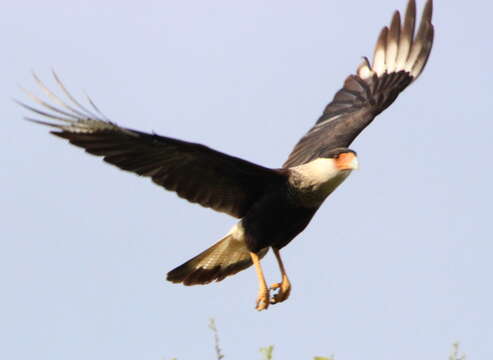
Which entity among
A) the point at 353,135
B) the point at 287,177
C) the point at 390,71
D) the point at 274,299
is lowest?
the point at 274,299

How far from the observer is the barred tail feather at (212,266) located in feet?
25.2

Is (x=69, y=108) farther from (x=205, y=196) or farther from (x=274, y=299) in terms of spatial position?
(x=274, y=299)

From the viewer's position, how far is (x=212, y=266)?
7.78 m

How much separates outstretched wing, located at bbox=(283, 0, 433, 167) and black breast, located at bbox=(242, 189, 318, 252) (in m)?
1.38

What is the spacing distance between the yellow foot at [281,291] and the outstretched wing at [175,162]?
51cm

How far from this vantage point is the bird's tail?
7676mm

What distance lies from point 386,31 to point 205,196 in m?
3.11

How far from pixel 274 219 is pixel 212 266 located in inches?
30.7

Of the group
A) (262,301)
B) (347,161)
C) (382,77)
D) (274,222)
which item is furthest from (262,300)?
(382,77)

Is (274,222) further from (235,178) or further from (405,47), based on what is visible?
(405,47)

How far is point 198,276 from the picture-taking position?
7.80 metres

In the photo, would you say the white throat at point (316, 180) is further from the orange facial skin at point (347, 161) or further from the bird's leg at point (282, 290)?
the bird's leg at point (282, 290)

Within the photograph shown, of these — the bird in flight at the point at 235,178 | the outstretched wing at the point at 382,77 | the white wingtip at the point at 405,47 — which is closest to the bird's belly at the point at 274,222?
the bird in flight at the point at 235,178

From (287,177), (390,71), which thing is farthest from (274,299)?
(390,71)
